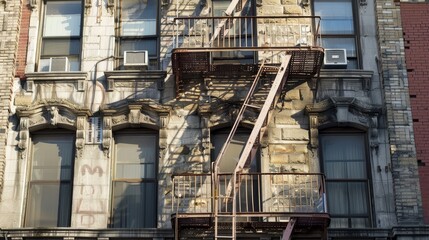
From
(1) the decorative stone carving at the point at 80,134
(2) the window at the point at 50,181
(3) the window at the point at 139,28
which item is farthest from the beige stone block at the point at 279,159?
(2) the window at the point at 50,181

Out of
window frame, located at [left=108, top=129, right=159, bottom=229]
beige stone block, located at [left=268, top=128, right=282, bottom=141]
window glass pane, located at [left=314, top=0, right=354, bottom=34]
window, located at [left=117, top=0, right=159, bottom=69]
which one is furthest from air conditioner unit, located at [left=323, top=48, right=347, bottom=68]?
window frame, located at [left=108, top=129, right=159, bottom=229]

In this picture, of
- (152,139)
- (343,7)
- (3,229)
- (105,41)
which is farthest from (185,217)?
(343,7)

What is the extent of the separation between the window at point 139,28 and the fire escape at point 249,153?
0.71m

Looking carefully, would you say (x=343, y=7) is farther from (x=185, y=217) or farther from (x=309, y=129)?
(x=185, y=217)

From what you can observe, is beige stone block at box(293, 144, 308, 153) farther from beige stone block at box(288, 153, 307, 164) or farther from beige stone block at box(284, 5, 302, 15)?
beige stone block at box(284, 5, 302, 15)

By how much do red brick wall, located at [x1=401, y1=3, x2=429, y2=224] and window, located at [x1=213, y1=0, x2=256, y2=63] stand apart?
339 cm

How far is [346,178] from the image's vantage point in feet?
54.1

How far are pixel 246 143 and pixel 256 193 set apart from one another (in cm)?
103

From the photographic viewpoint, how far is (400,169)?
1619cm

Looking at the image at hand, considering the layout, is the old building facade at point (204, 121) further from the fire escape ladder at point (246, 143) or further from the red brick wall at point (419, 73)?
the red brick wall at point (419, 73)

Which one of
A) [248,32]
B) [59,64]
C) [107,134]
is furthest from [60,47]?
[248,32]

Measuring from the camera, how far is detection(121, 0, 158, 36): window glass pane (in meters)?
18.0

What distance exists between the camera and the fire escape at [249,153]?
49.4 ft

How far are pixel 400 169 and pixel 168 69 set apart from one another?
208 inches
